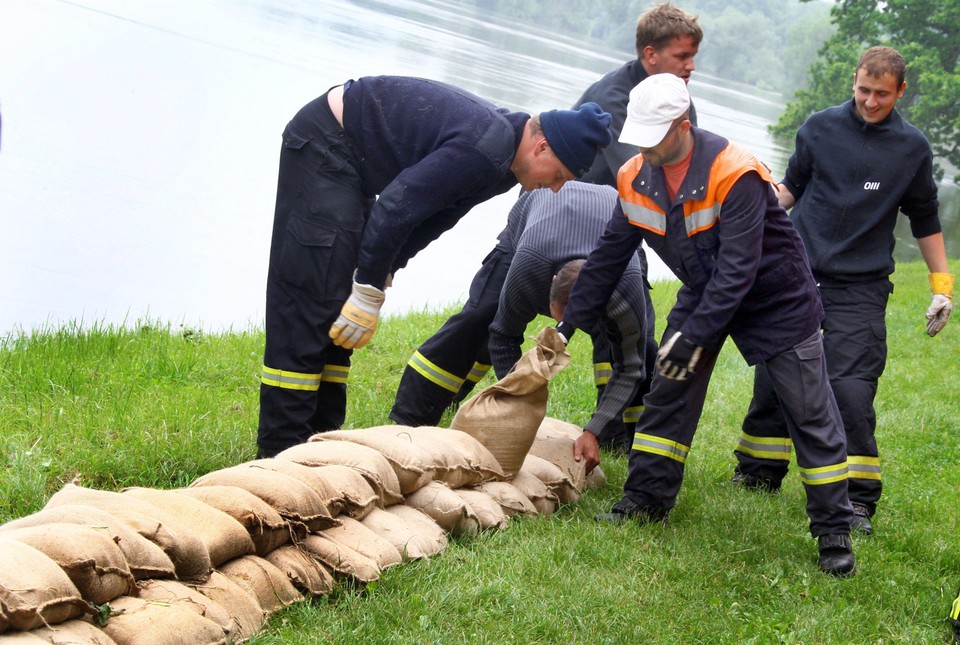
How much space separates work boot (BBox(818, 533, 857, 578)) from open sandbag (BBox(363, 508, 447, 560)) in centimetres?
163

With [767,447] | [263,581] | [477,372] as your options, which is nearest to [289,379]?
[263,581]

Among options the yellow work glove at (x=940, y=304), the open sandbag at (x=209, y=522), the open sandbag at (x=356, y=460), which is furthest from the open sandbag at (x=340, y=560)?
the yellow work glove at (x=940, y=304)

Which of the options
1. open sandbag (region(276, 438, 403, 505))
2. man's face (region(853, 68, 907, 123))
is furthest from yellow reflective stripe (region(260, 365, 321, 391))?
man's face (region(853, 68, 907, 123))

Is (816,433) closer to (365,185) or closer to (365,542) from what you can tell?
(365,542)

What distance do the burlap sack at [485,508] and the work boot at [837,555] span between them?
1293 millimetres

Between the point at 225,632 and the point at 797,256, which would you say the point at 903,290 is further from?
the point at 225,632

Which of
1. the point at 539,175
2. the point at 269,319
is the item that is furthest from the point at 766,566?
the point at 269,319

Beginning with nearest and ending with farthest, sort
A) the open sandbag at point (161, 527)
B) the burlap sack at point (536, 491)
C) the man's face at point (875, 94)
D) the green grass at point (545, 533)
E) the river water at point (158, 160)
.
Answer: the open sandbag at point (161, 527) < the green grass at point (545, 533) < the burlap sack at point (536, 491) < the man's face at point (875, 94) < the river water at point (158, 160)

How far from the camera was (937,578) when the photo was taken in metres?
4.48

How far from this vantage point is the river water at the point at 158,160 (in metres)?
8.58

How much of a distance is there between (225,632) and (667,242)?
2454mm

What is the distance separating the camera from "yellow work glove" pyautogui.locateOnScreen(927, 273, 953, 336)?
5.25 m

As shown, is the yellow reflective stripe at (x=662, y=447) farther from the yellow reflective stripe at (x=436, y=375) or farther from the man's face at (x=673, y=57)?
the man's face at (x=673, y=57)

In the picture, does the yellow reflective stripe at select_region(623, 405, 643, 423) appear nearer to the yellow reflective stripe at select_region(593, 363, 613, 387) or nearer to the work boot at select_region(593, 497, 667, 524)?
the yellow reflective stripe at select_region(593, 363, 613, 387)
